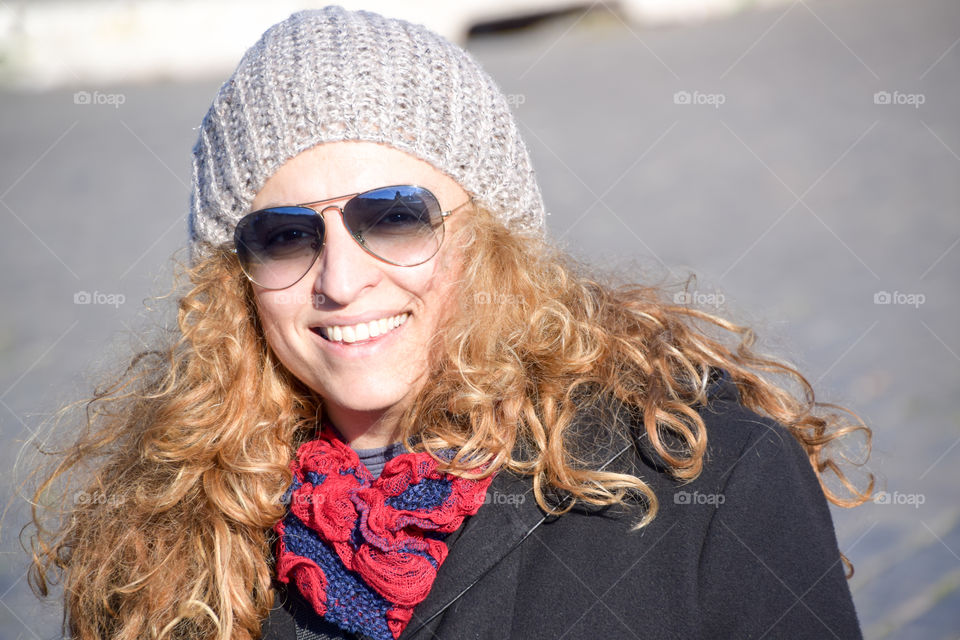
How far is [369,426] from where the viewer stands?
2342 mm

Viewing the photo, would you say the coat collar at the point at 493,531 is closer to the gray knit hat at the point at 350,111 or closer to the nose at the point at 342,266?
the nose at the point at 342,266

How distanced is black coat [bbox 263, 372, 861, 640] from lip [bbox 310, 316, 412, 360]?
1.35ft

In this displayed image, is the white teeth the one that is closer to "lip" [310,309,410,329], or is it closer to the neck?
"lip" [310,309,410,329]

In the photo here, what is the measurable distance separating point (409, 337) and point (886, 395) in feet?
11.7

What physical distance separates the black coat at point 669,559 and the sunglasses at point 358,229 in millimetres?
583

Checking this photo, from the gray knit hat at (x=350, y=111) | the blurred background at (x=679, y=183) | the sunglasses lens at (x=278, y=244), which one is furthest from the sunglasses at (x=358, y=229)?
the blurred background at (x=679, y=183)

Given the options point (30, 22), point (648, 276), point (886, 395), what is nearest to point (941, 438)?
point (886, 395)

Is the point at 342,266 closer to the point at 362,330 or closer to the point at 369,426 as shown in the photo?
the point at 362,330

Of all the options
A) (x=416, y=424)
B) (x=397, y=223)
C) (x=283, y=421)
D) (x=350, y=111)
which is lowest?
(x=283, y=421)

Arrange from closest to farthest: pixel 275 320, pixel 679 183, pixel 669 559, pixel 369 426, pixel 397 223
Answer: pixel 669 559
pixel 397 223
pixel 275 320
pixel 369 426
pixel 679 183

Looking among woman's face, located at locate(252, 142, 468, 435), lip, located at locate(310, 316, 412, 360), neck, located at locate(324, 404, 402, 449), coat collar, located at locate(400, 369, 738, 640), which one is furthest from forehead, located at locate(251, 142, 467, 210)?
coat collar, located at locate(400, 369, 738, 640)

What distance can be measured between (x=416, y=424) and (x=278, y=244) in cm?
55

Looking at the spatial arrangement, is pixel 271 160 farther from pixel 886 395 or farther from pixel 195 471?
pixel 886 395

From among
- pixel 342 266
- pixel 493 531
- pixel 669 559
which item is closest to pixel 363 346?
pixel 342 266
